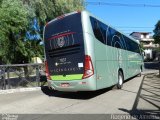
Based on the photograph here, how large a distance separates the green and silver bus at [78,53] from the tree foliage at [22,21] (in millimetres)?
3349

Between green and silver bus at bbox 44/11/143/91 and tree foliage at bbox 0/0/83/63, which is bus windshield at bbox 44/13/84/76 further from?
tree foliage at bbox 0/0/83/63

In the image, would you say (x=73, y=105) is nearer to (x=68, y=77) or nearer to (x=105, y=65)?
(x=68, y=77)

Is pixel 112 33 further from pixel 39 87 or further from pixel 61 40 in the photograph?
pixel 39 87

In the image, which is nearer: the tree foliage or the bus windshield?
the bus windshield

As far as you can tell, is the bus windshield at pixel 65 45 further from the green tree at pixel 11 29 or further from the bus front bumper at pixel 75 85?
the green tree at pixel 11 29

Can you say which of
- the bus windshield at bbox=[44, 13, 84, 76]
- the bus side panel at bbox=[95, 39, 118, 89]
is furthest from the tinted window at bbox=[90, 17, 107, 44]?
the bus windshield at bbox=[44, 13, 84, 76]

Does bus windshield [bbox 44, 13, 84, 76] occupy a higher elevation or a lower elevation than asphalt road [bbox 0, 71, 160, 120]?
higher

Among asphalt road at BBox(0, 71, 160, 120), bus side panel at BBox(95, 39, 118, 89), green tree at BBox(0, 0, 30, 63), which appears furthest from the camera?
green tree at BBox(0, 0, 30, 63)

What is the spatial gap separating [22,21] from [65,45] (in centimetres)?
A: 478

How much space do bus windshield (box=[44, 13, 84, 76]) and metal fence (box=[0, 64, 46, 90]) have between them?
327 cm

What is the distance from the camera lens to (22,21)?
15047 millimetres

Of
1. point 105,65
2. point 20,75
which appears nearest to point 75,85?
Result: point 105,65

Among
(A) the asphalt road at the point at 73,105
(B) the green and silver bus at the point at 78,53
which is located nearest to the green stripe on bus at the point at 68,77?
(B) the green and silver bus at the point at 78,53

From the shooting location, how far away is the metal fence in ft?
47.0
